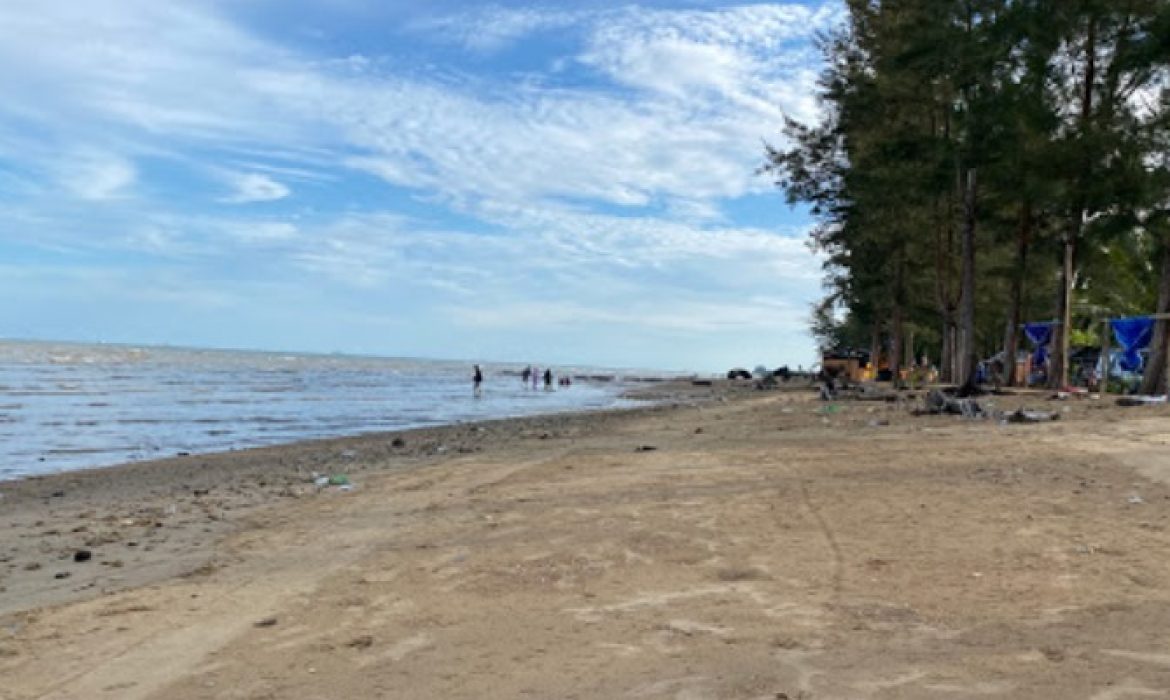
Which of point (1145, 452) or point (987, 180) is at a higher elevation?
point (987, 180)

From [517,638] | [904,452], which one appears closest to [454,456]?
[904,452]

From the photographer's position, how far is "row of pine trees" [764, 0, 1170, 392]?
68.1ft

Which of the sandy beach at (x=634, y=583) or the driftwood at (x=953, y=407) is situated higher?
the driftwood at (x=953, y=407)

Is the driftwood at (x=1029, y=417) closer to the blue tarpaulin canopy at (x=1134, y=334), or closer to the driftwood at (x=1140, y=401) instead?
the driftwood at (x=1140, y=401)

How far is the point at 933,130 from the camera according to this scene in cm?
3038

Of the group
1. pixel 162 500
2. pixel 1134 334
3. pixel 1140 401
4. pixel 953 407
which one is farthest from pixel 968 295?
pixel 162 500

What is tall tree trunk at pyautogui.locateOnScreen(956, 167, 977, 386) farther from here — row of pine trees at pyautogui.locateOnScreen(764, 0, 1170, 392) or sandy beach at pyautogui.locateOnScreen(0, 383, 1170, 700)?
sandy beach at pyautogui.locateOnScreen(0, 383, 1170, 700)

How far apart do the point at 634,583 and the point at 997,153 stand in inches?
826

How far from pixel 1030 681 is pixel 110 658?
4664mm

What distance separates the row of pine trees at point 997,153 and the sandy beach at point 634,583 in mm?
11719

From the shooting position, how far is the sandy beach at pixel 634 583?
13.9 feet

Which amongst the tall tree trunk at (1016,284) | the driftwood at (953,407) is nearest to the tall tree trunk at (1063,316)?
the tall tree trunk at (1016,284)

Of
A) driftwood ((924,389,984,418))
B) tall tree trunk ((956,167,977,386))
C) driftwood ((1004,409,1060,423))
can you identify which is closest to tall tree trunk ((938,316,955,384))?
tall tree trunk ((956,167,977,386))

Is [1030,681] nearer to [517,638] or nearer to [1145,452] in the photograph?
[517,638]
